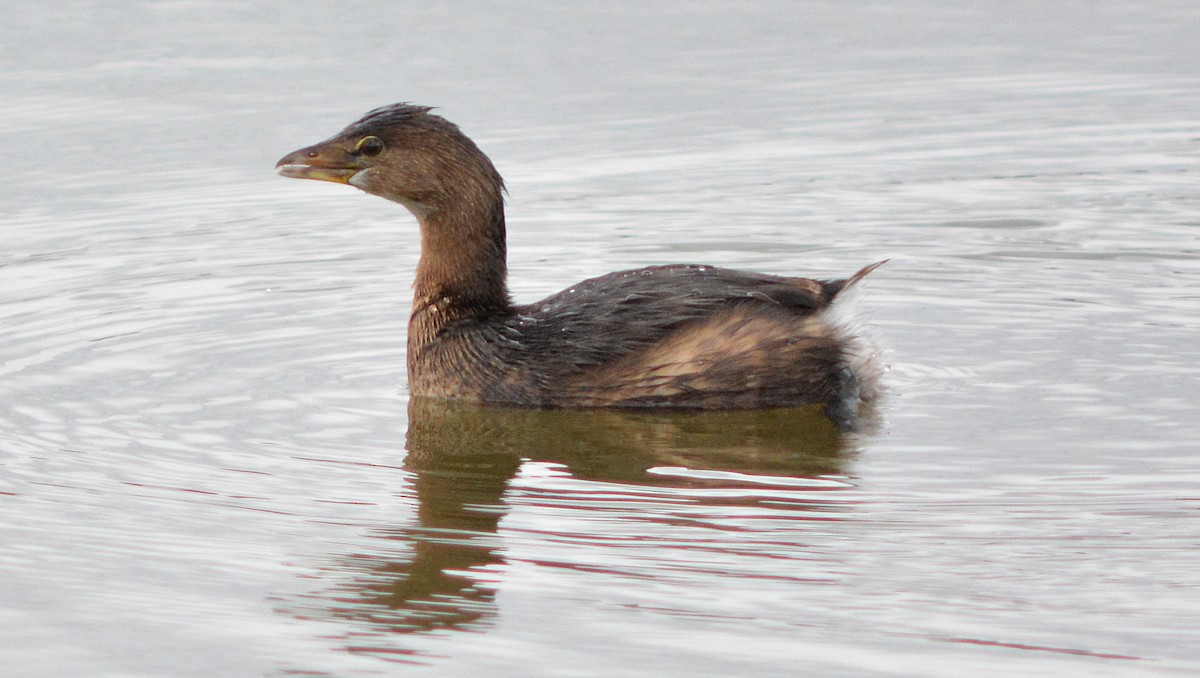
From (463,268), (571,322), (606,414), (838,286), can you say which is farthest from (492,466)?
(838,286)

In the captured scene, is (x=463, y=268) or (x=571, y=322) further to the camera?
(x=463, y=268)

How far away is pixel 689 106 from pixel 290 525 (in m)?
7.47

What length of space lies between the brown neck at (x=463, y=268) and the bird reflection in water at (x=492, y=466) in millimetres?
388

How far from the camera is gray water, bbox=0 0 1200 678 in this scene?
5.05 metres

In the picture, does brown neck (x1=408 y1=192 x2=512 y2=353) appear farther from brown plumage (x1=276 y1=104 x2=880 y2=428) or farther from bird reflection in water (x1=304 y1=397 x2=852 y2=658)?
bird reflection in water (x1=304 y1=397 x2=852 y2=658)

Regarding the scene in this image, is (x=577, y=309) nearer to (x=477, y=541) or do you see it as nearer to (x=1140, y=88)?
(x=477, y=541)

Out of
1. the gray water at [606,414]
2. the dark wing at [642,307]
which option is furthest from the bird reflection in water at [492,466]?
the dark wing at [642,307]

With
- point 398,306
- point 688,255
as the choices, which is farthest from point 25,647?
point 688,255

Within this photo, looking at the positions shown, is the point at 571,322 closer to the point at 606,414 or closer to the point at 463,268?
the point at 606,414

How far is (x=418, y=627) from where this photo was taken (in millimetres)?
5031

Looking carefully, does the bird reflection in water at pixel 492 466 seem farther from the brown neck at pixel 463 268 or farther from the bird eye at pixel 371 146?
the bird eye at pixel 371 146

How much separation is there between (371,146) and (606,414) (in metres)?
1.49

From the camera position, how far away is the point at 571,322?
25.0 feet

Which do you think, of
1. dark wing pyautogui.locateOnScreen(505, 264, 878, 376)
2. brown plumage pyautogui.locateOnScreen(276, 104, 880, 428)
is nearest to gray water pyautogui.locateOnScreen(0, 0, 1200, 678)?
brown plumage pyautogui.locateOnScreen(276, 104, 880, 428)
